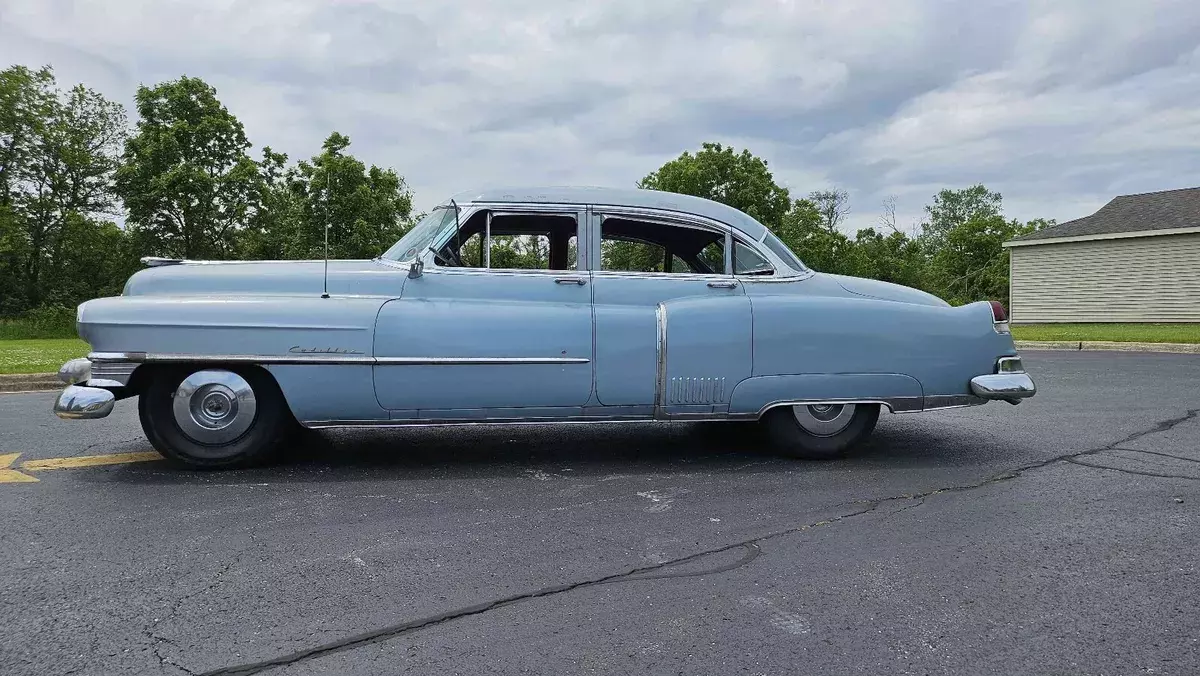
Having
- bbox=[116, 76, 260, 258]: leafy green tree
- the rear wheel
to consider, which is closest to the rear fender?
the rear wheel

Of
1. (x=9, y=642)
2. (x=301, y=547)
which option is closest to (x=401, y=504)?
(x=301, y=547)

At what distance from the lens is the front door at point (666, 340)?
4.34 metres

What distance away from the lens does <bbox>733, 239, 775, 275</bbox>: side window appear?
4.71 m

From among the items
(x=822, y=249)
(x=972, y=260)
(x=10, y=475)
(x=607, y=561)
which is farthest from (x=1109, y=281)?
(x=10, y=475)

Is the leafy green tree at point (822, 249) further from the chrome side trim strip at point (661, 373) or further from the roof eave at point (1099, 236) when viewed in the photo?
the chrome side trim strip at point (661, 373)

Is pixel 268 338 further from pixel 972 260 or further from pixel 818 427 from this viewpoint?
pixel 972 260

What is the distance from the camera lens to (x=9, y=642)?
7.22ft

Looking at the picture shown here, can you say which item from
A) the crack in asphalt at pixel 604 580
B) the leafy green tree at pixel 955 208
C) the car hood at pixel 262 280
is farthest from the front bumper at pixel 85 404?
the leafy green tree at pixel 955 208

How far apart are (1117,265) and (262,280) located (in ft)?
89.2

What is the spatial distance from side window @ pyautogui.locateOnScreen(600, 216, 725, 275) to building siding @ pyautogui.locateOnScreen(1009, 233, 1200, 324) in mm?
24648

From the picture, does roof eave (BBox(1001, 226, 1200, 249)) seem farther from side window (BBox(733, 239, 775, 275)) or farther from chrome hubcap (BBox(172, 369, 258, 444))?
chrome hubcap (BBox(172, 369, 258, 444))

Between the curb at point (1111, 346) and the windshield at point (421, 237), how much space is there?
14.2 metres

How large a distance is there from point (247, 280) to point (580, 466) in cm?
220

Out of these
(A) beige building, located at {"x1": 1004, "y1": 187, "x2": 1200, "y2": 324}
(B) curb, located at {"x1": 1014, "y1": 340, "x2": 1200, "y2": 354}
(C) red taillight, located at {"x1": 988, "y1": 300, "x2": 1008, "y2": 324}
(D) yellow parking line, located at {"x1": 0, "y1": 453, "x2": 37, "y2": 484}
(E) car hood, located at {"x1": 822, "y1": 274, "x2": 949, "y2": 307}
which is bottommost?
(D) yellow parking line, located at {"x1": 0, "y1": 453, "x2": 37, "y2": 484}
